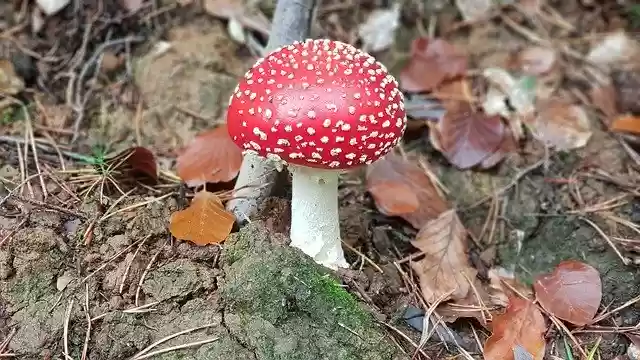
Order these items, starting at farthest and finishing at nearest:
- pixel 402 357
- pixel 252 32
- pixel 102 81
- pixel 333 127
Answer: pixel 252 32 → pixel 102 81 → pixel 402 357 → pixel 333 127

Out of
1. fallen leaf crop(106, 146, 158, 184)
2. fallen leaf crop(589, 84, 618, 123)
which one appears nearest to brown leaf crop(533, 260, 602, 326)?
fallen leaf crop(589, 84, 618, 123)

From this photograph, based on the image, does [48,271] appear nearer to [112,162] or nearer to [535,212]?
[112,162]

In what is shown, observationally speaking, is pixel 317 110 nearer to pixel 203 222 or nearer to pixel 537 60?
pixel 203 222

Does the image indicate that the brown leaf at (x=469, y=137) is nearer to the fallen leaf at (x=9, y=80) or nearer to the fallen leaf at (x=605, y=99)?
the fallen leaf at (x=605, y=99)

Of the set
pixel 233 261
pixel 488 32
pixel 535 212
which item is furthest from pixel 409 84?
pixel 233 261

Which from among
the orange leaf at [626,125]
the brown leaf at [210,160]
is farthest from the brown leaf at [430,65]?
the brown leaf at [210,160]
